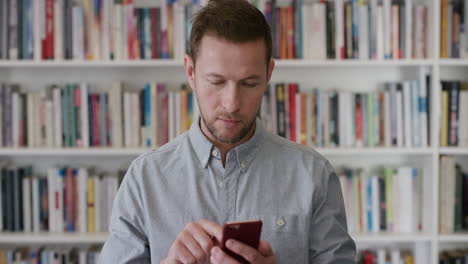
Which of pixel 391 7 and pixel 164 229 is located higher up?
pixel 391 7

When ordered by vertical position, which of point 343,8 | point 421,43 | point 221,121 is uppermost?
point 343,8

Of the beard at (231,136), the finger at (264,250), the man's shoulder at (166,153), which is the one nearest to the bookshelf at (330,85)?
the man's shoulder at (166,153)

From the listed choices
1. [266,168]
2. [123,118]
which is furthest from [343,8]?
[266,168]

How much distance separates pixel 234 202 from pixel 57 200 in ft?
4.65

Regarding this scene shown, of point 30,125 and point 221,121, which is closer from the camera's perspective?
point 221,121

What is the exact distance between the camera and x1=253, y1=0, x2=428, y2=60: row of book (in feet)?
7.94

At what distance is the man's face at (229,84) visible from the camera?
4.09 feet

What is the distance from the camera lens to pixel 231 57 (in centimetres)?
125

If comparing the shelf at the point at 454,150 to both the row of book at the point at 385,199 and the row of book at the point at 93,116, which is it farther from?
the row of book at the point at 93,116

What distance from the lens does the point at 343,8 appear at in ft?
7.95

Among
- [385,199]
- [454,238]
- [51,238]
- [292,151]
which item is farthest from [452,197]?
[51,238]

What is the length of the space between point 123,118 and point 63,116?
0.27 m

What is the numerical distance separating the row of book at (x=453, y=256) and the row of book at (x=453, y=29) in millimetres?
916

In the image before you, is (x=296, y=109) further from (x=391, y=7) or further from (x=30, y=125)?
(x=30, y=125)
